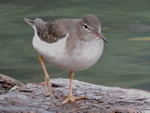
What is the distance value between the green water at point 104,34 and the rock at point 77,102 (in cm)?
287

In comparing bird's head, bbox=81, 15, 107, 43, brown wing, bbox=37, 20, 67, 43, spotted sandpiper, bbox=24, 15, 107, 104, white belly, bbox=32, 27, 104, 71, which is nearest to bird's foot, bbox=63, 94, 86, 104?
spotted sandpiper, bbox=24, 15, 107, 104

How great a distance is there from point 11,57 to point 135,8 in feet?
14.9

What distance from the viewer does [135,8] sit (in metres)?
13.5

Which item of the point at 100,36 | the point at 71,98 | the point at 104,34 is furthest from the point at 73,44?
the point at 104,34

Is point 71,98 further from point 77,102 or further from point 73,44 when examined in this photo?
point 73,44

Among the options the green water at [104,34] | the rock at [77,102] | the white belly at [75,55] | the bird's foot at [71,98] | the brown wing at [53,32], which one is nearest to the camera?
the white belly at [75,55]

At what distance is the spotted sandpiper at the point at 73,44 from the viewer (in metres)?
5.75

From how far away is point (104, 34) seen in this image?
38.5ft

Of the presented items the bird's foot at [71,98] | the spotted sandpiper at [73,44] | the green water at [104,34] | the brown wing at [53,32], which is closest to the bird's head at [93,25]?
the spotted sandpiper at [73,44]

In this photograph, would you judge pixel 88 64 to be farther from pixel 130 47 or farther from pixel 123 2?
pixel 123 2

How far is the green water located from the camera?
9.88m

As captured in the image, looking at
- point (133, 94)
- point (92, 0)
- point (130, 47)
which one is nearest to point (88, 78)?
point (130, 47)

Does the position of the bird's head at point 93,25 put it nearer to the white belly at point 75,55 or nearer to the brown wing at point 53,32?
the white belly at point 75,55

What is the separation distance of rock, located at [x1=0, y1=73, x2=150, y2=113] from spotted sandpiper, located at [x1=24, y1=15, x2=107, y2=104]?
23 centimetres
